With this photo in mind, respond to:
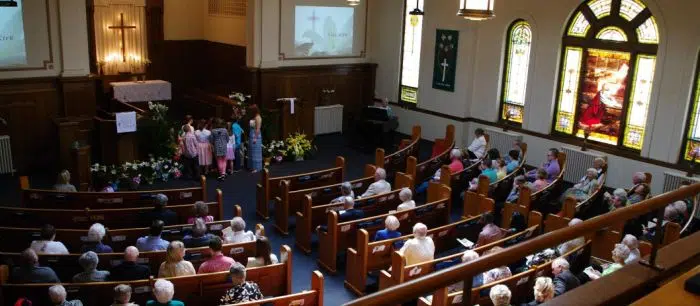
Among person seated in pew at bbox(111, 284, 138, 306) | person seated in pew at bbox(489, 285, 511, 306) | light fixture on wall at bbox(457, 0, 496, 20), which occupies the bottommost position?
person seated in pew at bbox(111, 284, 138, 306)

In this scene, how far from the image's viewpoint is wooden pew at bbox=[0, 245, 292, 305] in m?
5.43

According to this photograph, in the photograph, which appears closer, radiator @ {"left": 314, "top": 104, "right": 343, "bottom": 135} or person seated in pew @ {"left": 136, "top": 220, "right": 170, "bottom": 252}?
person seated in pew @ {"left": 136, "top": 220, "right": 170, "bottom": 252}

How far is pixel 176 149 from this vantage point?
11.4 metres

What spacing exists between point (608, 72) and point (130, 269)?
919cm

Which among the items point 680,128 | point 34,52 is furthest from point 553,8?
point 34,52

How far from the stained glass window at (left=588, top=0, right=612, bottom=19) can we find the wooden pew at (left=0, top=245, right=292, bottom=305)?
8167 millimetres

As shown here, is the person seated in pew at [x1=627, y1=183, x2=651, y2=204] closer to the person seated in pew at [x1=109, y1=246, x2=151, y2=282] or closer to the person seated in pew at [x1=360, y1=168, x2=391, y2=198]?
the person seated in pew at [x1=360, y1=168, x2=391, y2=198]

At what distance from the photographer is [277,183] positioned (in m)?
9.50

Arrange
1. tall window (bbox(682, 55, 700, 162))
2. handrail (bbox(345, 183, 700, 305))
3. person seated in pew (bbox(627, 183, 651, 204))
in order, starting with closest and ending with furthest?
handrail (bbox(345, 183, 700, 305)), person seated in pew (bbox(627, 183, 651, 204)), tall window (bbox(682, 55, 700, 162))

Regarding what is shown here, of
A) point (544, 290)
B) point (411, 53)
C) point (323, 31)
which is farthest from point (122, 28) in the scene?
point (544, 290)

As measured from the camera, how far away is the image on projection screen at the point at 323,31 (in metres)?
14.3

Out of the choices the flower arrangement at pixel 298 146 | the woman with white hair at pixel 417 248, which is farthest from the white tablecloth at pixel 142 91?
the woman with white hair at pixel 417 248

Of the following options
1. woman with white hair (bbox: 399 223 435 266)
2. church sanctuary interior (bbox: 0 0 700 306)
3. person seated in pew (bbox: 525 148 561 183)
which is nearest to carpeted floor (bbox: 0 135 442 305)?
church sanctuary interior (bbox: 0 0 700 306)

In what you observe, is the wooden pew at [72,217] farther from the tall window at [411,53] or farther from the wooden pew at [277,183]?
the tall window at [411,53]
